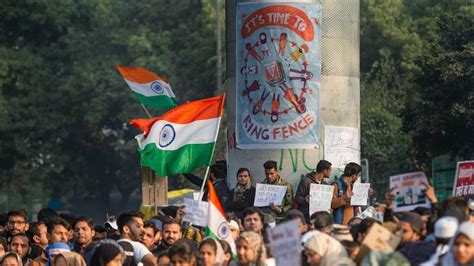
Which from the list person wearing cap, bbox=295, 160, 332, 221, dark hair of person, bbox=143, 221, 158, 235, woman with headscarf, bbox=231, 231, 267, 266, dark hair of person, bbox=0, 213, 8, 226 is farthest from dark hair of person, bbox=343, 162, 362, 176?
woman with headscarf, bbox=231, 231, 267, 266

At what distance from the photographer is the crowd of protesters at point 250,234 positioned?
46.2 ft

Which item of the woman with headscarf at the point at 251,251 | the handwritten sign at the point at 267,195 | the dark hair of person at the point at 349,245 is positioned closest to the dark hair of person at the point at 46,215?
the handwritten sign at the point at 267,195

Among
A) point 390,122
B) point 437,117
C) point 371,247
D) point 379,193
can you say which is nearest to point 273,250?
point 371,247

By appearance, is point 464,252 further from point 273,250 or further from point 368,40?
point 368,40

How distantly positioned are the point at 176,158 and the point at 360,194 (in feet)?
7.78

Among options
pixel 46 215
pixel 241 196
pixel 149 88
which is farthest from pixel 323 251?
pixel 149 88

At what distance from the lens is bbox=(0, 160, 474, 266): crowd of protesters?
555 inches

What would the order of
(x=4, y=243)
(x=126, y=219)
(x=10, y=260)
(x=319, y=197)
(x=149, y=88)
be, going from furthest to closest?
(x=149, y=88)
(x=319, y=197)
(x=4, y=243)
(x=126, y=219)
(x=10, y=260)

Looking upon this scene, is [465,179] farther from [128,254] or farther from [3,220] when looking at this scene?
[3,220]

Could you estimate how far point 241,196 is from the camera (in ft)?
71.2

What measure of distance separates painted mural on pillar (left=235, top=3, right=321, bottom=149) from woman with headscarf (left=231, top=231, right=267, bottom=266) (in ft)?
28.0

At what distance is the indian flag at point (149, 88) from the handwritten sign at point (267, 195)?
6.11m

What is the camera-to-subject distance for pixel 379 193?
46906 millimetres

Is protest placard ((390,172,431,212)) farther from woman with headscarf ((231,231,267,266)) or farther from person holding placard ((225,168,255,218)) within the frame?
person holding placard ((225,168,255,218))
